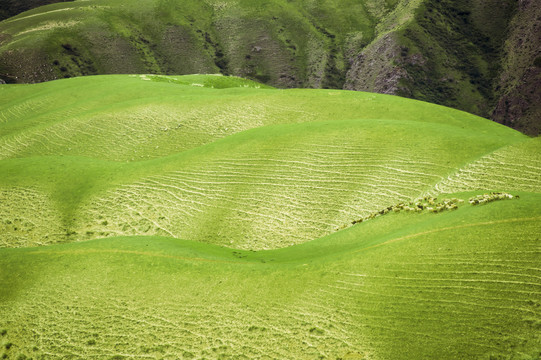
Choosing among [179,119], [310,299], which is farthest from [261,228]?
[179,119]

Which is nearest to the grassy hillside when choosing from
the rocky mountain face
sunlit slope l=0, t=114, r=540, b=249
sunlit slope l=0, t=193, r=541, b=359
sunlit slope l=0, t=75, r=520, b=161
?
sunlit slope l=0, t=114, r=540, b=249

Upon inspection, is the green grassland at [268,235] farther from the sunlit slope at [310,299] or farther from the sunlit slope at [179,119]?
the sunlit slope at [179,119]

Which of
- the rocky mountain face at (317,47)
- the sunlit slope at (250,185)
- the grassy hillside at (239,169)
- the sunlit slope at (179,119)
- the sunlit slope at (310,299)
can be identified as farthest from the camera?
the rocky mountain face at (317,47)

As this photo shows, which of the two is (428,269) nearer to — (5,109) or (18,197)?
(18,197)

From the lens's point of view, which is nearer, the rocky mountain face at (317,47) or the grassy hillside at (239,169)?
the grassy hillside at (239,169)

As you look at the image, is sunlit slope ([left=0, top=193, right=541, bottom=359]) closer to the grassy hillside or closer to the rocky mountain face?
the grassy hillside

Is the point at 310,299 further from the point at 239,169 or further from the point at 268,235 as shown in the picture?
the point at 239,169

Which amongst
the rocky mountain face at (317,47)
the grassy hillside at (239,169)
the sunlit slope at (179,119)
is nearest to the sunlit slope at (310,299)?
the grassy hillside at (239,169)
